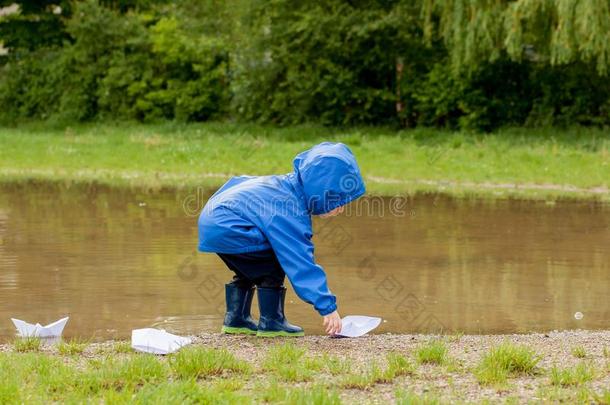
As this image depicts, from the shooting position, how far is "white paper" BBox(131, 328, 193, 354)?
6.70 meters

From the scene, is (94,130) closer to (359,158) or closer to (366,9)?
(366,9)

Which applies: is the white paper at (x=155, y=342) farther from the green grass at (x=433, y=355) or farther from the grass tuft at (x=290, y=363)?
the green grass at (x=433, y=355)

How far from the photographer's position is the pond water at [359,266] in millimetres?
8898

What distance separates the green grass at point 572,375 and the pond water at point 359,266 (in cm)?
222

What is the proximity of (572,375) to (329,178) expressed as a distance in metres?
1.97

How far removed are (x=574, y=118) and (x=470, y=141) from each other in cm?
415

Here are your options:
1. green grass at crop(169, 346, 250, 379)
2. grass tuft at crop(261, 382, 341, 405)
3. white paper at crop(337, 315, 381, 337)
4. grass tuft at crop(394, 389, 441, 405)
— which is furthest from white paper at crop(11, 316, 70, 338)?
grass tuft at crop(394, 389, 441, 405)

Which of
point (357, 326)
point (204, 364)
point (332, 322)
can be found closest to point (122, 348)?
point (204, 364)

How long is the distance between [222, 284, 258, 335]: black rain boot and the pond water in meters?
0.74

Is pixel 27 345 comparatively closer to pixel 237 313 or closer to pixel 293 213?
pixel 237 313

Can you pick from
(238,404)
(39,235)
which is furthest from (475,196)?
(238,404)

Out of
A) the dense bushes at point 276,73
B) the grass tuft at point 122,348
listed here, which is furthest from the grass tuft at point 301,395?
the dense bushes at point 276,73

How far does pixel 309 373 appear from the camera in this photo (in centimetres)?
614

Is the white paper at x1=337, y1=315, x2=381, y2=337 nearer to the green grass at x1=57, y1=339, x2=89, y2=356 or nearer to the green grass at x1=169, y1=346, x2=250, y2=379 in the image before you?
the green grass at x1=169, y1=346, x2=250, y2=379
